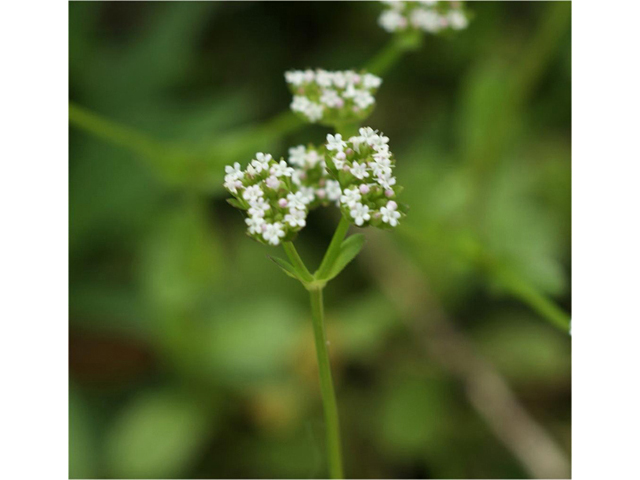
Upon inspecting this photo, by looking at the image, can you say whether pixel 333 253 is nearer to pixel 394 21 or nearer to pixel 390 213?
pixel 390 213

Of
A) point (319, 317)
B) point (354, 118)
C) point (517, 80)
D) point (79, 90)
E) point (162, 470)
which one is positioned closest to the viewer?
point (319, 317)

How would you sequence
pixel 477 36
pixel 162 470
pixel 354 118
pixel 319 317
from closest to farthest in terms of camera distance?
pixel 319 317
pixel 354 118
pixel 162 470
pixel 477 36

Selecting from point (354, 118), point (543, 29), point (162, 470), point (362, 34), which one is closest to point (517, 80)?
point (543, 29)

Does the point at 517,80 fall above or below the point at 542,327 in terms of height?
above

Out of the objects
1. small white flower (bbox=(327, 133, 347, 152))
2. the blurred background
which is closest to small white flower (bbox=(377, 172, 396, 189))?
small white flower (bbox=(327, 133, 347, 152))

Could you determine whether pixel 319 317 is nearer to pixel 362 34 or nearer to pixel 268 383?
pixel 268 383

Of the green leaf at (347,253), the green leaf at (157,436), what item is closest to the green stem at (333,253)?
the green leaf at (347,253)

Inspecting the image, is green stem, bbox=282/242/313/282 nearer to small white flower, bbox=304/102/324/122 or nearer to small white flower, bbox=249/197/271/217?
small white flower, bbox=249/197/271/217
